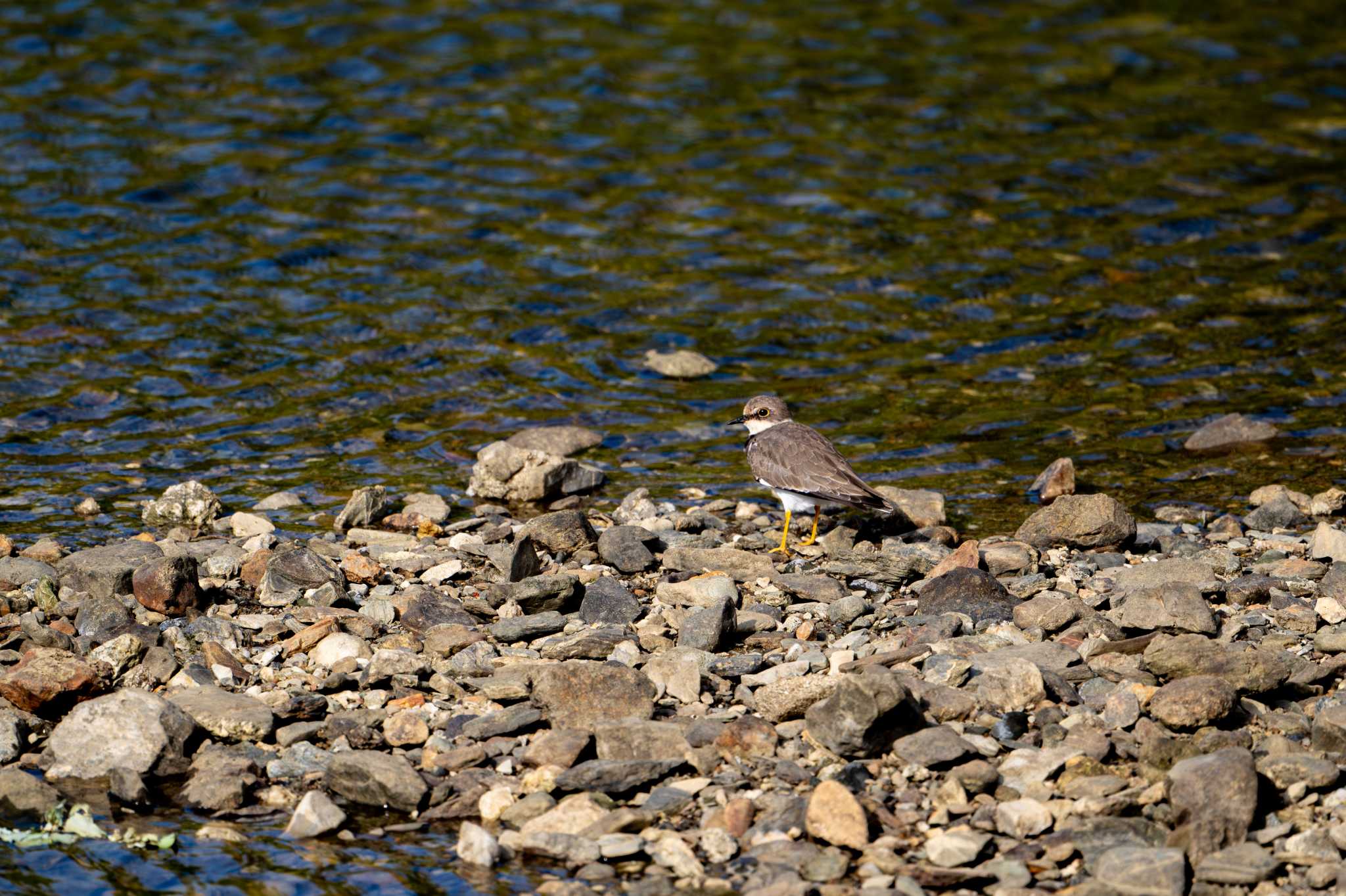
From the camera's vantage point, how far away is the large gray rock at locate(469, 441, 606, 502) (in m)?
13.0

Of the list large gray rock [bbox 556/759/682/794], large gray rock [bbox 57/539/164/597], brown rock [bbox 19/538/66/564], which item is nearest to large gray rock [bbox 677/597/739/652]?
large gray rock [bbox 556/759/682/794]

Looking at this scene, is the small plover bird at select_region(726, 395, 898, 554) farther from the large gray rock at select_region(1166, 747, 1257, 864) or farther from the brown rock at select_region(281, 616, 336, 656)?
the large gray rock at select_region(1166, 747, 1257, 864)

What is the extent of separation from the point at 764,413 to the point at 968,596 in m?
3.46

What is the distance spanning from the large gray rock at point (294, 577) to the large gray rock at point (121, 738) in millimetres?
2043

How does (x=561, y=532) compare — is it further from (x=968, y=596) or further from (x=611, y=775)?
(x=611, y=775)

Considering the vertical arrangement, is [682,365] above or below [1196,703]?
below

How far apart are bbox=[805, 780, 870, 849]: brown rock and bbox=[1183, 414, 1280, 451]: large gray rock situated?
7662 mm

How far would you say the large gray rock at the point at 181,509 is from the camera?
1219 centimetres

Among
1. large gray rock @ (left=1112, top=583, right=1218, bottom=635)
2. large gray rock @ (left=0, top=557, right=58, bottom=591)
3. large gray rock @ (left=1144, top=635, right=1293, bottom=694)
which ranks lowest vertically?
large gray rock @ (left=0, top=557, right=58, bottom=591)

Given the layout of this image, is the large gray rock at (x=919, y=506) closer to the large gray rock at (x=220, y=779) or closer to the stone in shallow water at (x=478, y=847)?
the stone in shallow water at (x=478, y=847)

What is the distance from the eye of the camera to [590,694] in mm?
8773

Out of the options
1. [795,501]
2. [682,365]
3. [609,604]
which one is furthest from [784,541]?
[682,365]

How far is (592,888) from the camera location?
7297mm

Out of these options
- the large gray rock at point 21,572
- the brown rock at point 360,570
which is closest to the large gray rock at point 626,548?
the brown rock at point 360,570
